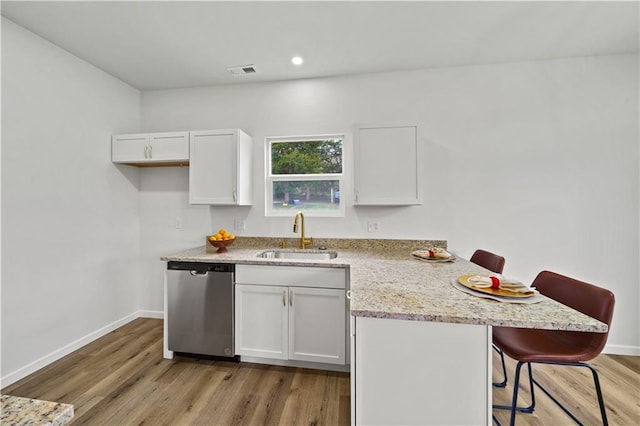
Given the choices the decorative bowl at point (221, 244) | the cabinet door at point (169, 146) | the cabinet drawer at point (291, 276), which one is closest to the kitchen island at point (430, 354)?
the cabinet drawer at point (291, 276)

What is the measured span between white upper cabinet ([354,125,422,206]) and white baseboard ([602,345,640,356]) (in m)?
Answer: 2.11

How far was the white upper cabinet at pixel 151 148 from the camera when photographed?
110 inches

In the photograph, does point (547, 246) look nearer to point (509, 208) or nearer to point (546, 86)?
point (509, 208)

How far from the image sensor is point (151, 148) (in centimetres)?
284

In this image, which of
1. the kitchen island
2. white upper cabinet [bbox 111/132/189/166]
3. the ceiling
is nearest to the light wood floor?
the kitchen island

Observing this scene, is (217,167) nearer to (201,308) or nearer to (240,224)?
(240,224)

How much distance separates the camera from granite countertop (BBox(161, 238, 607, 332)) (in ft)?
3.42

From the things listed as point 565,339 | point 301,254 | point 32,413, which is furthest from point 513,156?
point 32,413

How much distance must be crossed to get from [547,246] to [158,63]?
157 inches

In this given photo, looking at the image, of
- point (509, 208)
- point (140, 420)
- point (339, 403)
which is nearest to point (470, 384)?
point (339, 403)

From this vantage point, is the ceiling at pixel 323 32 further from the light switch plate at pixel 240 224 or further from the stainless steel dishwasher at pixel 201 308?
the stainless steel dishwasher at pixel 201 308

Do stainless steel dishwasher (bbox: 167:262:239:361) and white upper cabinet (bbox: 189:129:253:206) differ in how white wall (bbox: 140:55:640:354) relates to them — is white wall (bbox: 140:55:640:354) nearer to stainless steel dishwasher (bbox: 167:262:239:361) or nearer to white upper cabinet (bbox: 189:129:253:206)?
white upper cabinet (bbox: 189:129:253:206)

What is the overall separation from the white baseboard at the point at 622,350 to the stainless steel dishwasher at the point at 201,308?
3219 millimetres

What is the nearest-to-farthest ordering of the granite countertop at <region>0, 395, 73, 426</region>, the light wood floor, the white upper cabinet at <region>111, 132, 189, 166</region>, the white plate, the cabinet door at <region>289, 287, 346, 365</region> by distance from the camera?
1. the granite countertop at <region>0, 395, 73, 426</region>
2. the white plate
3. the light wood floor
4. the cabinet door at <region>289, 287, 346, 365</region>
5. the white upper cabinet at <region>111, 132, 189, 166</region>
